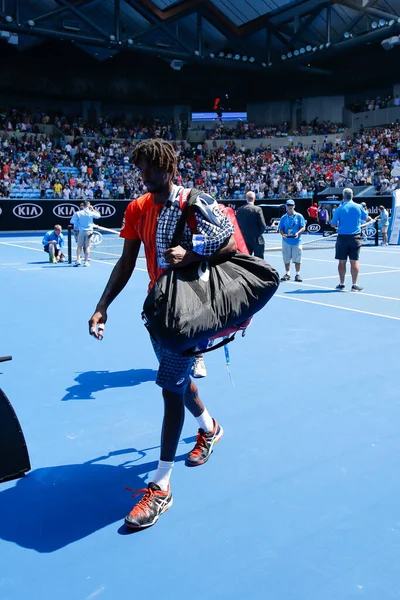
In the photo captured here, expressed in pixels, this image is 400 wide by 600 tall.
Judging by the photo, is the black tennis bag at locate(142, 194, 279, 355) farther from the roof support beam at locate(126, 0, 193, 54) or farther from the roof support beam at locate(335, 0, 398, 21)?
the roof support beam at locate(126, 0, 193, 54)

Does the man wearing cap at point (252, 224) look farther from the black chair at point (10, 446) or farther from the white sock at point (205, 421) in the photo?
the black chair at point (10, 446)

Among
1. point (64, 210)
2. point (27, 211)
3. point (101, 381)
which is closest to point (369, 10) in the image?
point (64, 210)

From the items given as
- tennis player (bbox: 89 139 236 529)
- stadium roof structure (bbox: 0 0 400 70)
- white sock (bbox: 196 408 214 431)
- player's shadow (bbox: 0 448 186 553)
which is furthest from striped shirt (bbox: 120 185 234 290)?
stadium roof structure (bbox: 0 0 400 70)

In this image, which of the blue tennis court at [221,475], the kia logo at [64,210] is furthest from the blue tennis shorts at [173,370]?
the kia logo at [64,210]

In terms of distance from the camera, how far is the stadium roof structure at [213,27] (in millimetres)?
36969

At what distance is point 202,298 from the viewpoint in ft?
9.62

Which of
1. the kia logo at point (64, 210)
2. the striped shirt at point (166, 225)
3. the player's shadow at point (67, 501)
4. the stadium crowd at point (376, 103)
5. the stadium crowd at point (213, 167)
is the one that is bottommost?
the player's shadow at point (67, 501)

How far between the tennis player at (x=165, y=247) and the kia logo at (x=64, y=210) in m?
26.3

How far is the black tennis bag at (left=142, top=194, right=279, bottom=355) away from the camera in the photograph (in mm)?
2832

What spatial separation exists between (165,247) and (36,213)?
26793 millimetres

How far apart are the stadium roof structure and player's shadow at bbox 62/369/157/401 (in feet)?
114

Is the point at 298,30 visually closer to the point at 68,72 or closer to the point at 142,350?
the point at 68,72

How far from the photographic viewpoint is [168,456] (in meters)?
3.28

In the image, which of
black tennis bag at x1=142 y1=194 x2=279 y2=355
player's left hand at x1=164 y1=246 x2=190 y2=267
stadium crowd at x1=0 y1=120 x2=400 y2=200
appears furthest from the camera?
stadium crowd at x1=0 y1=120 x2=400 y2=200
